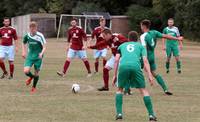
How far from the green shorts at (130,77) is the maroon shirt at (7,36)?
1053 cm

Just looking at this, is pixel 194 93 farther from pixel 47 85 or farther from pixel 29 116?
pixel 29 116

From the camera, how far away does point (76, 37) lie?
2270 cm

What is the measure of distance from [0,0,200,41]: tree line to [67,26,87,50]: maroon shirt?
45256 millimetres

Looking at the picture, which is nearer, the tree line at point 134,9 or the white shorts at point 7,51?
the white shorts at point 7,51

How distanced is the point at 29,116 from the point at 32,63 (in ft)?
18.8

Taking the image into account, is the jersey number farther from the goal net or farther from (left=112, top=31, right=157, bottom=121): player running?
the goal net

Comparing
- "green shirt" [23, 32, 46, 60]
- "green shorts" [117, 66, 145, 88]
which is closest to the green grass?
"green shorts" [117, 66, 145, 88]

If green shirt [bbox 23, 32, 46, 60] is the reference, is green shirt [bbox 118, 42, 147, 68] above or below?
above

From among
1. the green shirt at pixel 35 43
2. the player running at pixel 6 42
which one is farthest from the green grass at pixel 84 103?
the player running at pixel 6 42

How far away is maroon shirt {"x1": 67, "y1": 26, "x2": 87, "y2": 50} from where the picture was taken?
22686mm

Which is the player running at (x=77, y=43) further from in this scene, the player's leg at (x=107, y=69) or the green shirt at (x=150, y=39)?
the green shirt at (x=150, y=39)

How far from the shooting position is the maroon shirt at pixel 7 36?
21.5 meters

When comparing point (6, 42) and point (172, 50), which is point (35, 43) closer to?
point (6, 42)

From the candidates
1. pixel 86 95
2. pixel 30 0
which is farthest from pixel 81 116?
pixel 30 0
